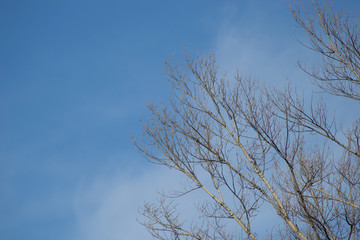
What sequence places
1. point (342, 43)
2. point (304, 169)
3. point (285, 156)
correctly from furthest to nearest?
point (342, 43), point (304, 169), point (285, 156)

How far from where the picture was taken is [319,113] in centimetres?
485

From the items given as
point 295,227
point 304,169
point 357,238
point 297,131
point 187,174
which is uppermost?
point 187,174

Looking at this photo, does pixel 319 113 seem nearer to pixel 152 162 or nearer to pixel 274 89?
pixel 274 89

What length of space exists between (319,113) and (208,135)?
1695 millimetres

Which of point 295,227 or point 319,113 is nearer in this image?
point 295,227

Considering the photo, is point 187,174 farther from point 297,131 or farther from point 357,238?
point 357,238

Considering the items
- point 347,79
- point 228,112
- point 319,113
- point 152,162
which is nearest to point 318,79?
point 347,79

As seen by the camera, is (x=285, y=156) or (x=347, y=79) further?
(x=347, y=79)

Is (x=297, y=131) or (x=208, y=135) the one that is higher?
(x=208, y=135)

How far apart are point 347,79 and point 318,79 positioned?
17.3 inches

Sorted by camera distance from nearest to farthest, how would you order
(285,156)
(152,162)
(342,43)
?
(285,156)
(342,43)
(152,162)

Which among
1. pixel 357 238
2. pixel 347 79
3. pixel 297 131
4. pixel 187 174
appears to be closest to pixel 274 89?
pixel 297 131

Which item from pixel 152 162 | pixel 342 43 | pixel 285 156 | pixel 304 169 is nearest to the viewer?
pixel 285 156

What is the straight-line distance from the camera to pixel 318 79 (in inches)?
211
